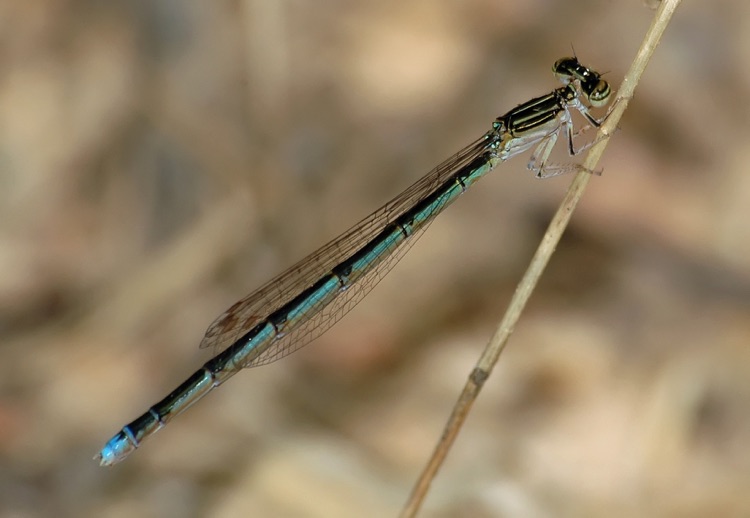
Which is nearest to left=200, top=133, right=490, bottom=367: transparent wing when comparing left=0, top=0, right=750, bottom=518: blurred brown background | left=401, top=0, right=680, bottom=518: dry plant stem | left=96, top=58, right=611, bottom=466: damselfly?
left=96, top=58, right=611, bottom=466: damselfly

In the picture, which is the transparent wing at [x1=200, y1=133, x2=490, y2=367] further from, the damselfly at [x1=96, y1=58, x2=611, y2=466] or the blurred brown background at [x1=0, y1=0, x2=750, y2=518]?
the blurred brown background at [x1=0, y1=0, x2=750, y2=518]

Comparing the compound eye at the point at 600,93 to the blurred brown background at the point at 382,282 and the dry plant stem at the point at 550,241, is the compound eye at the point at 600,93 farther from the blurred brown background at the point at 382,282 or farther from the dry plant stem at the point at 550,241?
the blurred brown background at the point at 382,282

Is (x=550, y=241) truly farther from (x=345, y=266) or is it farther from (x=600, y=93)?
(x=345, y=266)

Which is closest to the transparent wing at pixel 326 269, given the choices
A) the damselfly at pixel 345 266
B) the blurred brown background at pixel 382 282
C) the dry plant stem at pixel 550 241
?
the damselfly at pixel 345 266

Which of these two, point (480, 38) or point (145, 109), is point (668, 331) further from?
point (145, 109)

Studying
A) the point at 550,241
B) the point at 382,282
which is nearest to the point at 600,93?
the point at 550,241

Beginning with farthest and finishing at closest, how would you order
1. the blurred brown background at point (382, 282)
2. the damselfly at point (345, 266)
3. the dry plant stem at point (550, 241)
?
the blurred brown background at point (382, 282), the damselfly at point (345, 266), the dry plant stem at point (550, 241)

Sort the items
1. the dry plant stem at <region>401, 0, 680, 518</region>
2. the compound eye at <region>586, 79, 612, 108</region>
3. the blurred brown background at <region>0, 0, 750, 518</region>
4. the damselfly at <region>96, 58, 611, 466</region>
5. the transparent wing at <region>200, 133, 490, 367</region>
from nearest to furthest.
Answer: the dry plant stem at <region>401, 0, 680, 518</region> < the compound eye at <region>586, 79, 612, 108</region> < the damselfly at <region>96, 58, 611, 466</region> < the transparent wing at <region>200, 133, 490, 367</region> < the blurred brown background at <region>0, 0, 750, 518</region>
